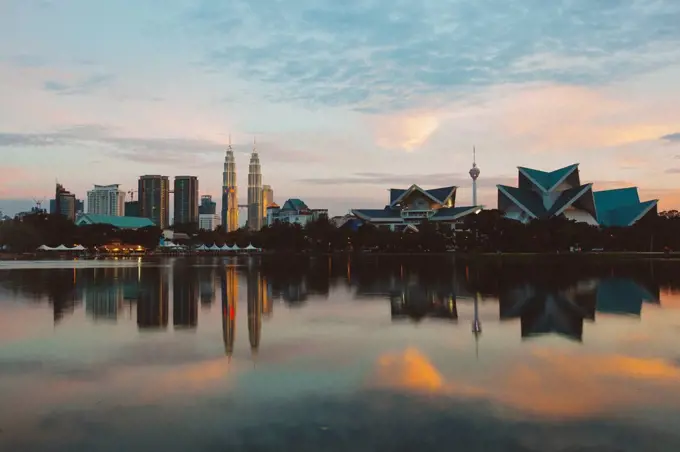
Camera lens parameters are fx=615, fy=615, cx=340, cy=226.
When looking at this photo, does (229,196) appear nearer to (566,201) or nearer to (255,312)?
(566,201)

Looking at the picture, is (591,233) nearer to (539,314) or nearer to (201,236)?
(539,314)

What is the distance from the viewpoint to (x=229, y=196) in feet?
618

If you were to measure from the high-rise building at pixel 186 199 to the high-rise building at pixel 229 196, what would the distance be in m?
9.49

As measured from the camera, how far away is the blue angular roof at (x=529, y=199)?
8044 centimetres

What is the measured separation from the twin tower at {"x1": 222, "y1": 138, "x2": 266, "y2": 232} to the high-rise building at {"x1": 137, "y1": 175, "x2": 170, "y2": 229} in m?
17.8

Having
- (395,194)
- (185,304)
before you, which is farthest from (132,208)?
(185,304)

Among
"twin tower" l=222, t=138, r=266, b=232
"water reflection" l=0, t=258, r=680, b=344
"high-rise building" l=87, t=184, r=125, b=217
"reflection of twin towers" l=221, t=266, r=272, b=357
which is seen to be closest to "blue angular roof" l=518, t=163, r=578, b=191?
"water reflection" l=0, t=258, r=680, b=344

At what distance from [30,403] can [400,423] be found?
146 inches

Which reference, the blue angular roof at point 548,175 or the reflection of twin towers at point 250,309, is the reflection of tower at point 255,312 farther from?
the blue angular roof at point 548,175

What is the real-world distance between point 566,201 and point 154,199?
5234 inches

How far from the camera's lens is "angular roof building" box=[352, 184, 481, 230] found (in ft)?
310

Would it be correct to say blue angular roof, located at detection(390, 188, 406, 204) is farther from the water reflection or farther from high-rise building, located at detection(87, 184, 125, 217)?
high-rise building, located at detection(87, 184, 125, 217)

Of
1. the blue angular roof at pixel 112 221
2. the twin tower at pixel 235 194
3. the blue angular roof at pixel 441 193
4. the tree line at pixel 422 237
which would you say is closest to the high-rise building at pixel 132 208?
the twin tower at pixel 235 194

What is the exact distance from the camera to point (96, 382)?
23.0 ft
